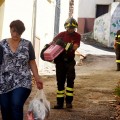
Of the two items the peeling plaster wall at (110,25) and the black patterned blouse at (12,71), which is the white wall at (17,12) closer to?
the black patterned blouse at (12,71)

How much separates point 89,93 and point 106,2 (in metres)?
25.5

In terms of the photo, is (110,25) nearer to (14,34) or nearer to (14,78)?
(14,34)

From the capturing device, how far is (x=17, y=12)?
12.0m

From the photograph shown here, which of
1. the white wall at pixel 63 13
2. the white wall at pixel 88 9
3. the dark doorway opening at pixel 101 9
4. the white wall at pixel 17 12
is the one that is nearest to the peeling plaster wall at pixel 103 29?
the white wall at pixel 63 13

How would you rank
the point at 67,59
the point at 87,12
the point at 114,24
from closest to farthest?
the point at 67,59
the point at 114,24
the point at 87,12

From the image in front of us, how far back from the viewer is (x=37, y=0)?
14258mm

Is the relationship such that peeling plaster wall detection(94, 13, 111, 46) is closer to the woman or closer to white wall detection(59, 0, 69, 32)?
white wall detection(59, 0, 69, 32)

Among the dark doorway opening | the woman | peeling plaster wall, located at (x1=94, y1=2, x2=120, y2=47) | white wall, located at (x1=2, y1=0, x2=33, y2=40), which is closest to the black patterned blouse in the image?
the woman

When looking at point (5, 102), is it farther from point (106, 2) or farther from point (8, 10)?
point (106, 2)

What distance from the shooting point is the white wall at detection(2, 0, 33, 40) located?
11.2 meters

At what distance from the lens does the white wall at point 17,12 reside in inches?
440

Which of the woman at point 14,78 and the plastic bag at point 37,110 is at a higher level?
the woman at point 14,78

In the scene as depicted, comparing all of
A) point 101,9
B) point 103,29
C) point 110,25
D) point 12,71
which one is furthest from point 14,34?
point 101,9

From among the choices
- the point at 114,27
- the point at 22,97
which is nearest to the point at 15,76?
the point at 22,97
